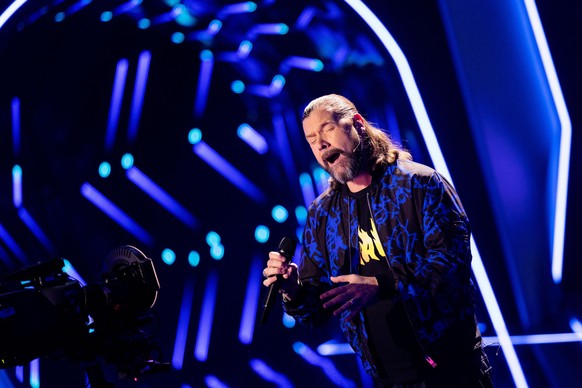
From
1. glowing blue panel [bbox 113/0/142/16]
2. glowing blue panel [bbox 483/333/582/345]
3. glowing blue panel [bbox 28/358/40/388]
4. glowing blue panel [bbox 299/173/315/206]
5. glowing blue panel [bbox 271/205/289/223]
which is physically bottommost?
glowing blue panel [bbox 483/333/582/345]

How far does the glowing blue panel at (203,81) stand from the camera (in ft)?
12.0

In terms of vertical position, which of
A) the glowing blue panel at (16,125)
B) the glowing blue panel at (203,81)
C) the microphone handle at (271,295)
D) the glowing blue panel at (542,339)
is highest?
the glowing blue panel at (16,125)

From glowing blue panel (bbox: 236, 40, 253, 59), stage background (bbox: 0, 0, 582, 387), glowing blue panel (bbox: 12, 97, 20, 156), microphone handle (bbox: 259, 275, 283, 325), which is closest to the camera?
microphone handle (bbox: 259, 275, 283, 325)

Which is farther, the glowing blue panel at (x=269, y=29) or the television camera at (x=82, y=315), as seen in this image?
the glowing blue panel at (x=269, y=29)

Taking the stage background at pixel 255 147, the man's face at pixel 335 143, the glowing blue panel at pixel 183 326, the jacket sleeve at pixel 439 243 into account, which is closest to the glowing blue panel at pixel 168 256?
the stage background at pixel 255 147

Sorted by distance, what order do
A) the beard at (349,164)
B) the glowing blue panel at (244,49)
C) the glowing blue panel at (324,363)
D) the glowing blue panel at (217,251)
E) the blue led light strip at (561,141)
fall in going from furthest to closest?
the glowing blue panel at (217,251) < the glowing blue panel at (244,49) < the glowing blue panel at (324,363) < the blue led light strip at (561,141) < the beard at (349,164)

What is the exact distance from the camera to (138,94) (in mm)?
3824

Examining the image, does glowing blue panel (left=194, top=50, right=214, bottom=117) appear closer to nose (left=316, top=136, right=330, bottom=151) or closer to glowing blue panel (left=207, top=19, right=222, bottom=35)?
glowing blue panel (left=207, top=19, right=222, bottom=35)

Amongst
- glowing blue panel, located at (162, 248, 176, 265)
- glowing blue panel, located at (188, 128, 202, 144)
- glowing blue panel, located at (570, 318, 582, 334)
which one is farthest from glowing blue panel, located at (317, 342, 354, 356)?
glowing blue panel, located at (188, 128, 202, 144)

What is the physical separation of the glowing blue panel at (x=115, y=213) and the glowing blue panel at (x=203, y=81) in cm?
77

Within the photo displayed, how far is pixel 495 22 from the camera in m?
2.98

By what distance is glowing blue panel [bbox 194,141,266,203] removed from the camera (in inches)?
142

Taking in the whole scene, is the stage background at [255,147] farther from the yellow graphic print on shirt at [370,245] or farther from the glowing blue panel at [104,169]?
the yellow graphic print on shirt at [370,245]

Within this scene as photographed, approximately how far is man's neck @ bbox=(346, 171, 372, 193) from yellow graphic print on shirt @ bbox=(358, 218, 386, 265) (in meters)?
0.11
